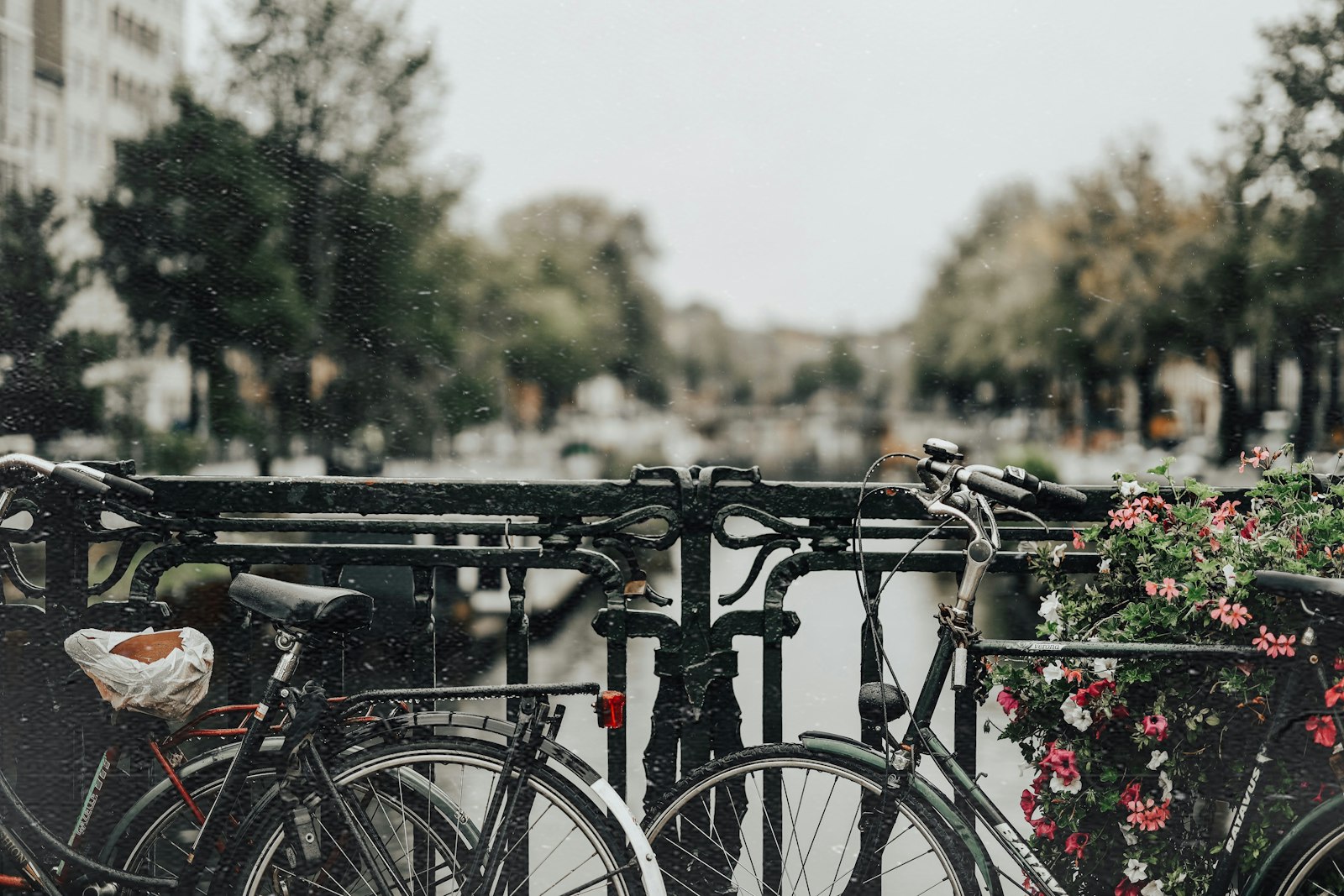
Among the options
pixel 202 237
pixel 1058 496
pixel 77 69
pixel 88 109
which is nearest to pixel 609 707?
pixel 1058 496

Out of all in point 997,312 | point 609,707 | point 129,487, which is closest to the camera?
→ point 609,707

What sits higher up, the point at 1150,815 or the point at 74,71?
the point at 74,71

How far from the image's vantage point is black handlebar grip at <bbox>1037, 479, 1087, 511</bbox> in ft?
6.55

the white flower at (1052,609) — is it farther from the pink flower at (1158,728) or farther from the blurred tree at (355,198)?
the blurred tree at (355,198)

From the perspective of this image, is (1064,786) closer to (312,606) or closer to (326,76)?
(312,606)

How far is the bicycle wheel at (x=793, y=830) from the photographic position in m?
2.06

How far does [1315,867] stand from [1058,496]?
80 cm

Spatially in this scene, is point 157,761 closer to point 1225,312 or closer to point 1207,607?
point 1207,607

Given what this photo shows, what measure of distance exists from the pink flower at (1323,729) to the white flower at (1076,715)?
38cm

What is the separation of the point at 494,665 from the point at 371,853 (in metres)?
6.35

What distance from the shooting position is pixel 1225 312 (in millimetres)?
29578

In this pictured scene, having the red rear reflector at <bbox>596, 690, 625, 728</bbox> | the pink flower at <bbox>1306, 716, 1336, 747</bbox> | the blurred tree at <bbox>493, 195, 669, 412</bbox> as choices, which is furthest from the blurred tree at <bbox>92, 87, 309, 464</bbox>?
the pink flower at <bbox>1306, 716, 1336, 747</bbox>

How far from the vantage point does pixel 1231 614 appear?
6.70 ft

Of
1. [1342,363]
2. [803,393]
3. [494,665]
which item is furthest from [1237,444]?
[803,393]
